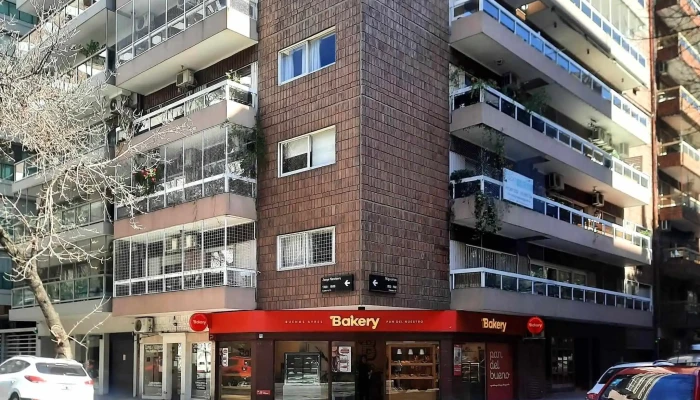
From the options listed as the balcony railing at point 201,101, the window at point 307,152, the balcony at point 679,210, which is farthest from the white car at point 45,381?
the balcony at point 679,210

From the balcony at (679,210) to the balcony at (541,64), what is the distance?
15.1 feet

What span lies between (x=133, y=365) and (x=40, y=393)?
1078 centimetres

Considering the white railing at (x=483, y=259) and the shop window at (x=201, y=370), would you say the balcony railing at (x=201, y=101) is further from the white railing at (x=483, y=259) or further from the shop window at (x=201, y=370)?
the white railing at (x=483, y=259)

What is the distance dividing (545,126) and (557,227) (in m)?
3.47

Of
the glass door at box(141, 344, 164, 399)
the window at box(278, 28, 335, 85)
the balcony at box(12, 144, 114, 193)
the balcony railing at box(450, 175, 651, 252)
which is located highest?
the window at box(278, 28, 335, 85)

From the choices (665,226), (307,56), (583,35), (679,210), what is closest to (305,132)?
(307,56)

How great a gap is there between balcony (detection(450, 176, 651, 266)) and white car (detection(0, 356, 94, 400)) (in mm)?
11350

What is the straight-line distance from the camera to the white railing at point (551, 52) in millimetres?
24016

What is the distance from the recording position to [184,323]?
25469 millimetres

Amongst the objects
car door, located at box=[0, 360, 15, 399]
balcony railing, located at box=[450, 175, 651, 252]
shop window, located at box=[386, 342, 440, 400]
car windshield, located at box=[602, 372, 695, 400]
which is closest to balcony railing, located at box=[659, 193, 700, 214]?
balcony railing, located at box=[450, 175, 651, 252]

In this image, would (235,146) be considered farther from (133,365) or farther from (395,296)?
(133,365)

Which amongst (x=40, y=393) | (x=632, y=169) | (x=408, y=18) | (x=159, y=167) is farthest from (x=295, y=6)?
(x=632, y=169)

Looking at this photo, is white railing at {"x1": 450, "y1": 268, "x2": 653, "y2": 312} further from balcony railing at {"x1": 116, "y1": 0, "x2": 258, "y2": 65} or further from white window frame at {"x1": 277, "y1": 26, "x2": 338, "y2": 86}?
balcony railing at {"x1": 116, "y1": 0, "x2": 258, "y2": 65}

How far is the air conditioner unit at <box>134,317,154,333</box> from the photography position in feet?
87.9
